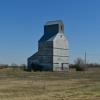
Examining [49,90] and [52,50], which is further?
[52,50]

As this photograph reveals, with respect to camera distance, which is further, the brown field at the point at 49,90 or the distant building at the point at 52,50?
the distant building at the point at 52,50

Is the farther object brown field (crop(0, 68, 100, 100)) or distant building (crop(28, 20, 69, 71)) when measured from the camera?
distant building (crop(28, 20, 69, 71))

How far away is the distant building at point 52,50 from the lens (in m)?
93.8

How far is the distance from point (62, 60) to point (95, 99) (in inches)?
3015

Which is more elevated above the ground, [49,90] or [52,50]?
[52,50]

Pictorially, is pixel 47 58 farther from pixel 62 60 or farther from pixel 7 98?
pixel 7 98

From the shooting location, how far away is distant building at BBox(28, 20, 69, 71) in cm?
9375

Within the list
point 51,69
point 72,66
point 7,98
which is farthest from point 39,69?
point 7,98

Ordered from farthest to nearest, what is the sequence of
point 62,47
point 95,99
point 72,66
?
point 72,66
point 62,47
point 95,99

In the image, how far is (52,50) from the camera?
94.6 meters

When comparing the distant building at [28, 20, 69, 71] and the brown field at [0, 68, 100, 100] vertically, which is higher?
the distant building at [28, 20, 69, 71]

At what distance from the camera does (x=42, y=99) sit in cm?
1992

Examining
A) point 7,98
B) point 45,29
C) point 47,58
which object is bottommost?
point 7,98

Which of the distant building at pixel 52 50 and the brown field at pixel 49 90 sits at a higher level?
the distant building at pixel 52 50
